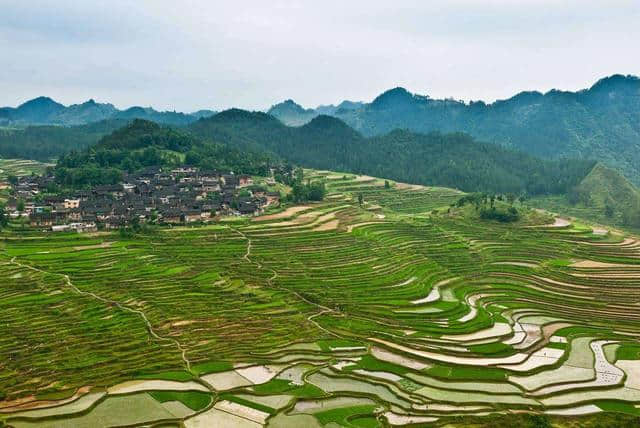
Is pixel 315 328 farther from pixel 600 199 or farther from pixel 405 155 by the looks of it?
pixel 405 155

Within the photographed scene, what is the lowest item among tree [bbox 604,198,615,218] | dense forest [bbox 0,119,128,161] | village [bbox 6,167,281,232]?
tree [bbox 604,198,615,218]

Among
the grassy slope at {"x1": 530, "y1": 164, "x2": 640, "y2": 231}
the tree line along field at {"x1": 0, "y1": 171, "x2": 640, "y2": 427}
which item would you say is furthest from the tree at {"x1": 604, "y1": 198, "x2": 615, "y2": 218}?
the tree line along field at {"x1": 0, "y1": 171, "x2": 640, "y2": 427}

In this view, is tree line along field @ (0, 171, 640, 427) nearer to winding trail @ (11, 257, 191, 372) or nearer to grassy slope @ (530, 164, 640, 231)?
winding trail @ (11, 257, 191, 372)

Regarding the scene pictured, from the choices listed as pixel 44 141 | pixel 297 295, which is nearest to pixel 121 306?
pixel 297 295

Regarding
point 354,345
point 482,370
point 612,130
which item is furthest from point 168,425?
point 612,130

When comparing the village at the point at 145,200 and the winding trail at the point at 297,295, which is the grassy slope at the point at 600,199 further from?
the winding trail at the point at 297,295

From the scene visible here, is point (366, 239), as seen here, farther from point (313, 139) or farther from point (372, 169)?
point (313, 139)
